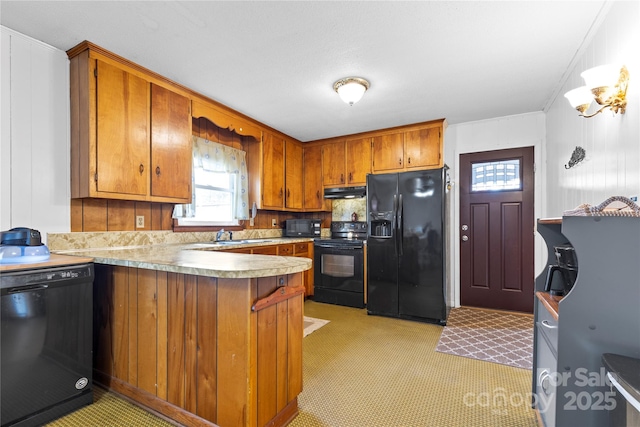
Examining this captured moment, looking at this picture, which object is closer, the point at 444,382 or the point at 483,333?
the point at 444,382

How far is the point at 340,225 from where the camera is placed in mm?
4785

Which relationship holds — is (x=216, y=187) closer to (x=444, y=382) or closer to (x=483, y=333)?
(x=444, y=382)

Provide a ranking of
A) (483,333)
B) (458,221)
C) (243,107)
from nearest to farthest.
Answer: (483,333) < (243,107) < (458,221)

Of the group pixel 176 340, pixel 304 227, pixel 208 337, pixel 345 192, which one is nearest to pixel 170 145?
pixel 176 340

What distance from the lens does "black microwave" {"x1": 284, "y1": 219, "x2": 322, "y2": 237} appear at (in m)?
4.51

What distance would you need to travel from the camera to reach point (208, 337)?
→ 5.06 ft

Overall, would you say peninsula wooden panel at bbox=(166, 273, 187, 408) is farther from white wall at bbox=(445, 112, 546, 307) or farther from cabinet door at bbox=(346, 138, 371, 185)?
white wall at bbox=(445, 112, 546, 307)

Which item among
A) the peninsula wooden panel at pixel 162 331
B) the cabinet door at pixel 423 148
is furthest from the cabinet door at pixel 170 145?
the cabinet door at pixel 423 148

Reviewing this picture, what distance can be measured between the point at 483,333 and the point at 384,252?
1.31 metres

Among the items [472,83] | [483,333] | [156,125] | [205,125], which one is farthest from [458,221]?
[156,125]

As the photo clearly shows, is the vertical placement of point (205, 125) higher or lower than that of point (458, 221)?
higher

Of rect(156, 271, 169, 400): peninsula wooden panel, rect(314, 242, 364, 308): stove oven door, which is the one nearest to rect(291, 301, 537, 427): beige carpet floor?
rect(156, 271, 169, 400): peninsula wooden panel

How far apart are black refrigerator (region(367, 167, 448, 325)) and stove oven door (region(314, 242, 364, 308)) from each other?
0.20m

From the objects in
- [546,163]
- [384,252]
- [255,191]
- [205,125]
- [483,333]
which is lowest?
[483,333]
